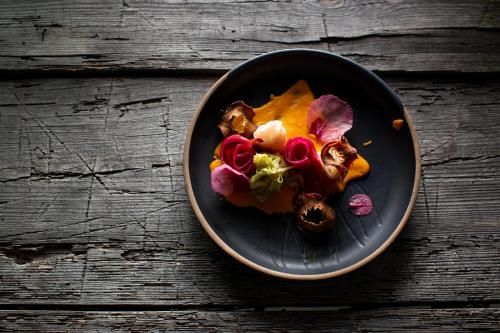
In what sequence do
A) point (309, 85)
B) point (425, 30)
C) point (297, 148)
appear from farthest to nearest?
point (425, 30) → point (309, 85) → point (297, 148)

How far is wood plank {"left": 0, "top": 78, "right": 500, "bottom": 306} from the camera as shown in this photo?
1383 mm

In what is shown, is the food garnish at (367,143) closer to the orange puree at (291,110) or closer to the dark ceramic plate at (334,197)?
the dark ceramic plate at (334,197)

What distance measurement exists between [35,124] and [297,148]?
0.70m

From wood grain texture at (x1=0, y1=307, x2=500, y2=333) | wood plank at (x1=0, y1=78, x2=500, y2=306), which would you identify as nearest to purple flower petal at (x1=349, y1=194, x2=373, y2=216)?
wood plank at (x1=0, y1=78, x2=500, y2=306)

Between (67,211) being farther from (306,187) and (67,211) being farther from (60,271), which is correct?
(306,187)

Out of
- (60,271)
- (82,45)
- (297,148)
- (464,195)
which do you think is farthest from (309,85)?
(60,271)

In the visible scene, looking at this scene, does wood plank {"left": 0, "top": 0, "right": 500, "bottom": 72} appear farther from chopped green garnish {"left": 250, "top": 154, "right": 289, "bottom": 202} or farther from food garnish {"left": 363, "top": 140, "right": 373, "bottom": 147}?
chopped green garnish {"left": 250, "top": 154, "right": 289, "bottom": 202}

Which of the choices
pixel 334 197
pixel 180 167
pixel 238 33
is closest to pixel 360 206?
pixel 334 197

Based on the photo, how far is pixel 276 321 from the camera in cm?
136

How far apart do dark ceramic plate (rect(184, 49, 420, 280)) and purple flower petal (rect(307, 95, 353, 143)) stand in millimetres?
38

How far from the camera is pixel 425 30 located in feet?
5.04

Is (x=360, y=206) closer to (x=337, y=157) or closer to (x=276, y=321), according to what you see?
(x=337, y=157)

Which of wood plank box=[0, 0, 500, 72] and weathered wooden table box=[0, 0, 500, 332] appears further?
wood plank box=[0, 0, 500, 72]

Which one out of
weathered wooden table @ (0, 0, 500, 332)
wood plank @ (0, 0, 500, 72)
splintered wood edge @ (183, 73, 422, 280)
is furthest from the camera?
wood plank @ (0, 0, 500, 72)
